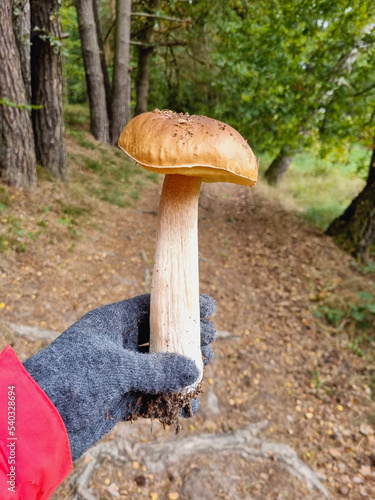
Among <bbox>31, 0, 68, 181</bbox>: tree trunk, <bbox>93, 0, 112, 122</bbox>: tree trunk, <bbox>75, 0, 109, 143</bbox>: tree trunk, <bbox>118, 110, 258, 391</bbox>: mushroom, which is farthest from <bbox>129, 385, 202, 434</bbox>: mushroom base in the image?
<bbox>93, 0, 112, 122</bbox>: tree trunk

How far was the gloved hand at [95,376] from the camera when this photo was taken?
153 centimetres

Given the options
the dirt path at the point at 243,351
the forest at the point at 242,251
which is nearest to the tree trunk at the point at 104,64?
the forest at the point at 242,251

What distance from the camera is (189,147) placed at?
148cm

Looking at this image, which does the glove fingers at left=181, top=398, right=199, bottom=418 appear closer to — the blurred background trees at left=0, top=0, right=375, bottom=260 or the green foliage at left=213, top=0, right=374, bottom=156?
the blurred background trees at left=0, top=0, right=375, bottom=260

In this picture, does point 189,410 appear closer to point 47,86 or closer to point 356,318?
point 356,318

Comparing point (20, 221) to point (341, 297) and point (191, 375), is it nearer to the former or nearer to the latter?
point (191, 375)

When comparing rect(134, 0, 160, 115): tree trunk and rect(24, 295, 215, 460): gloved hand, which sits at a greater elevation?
rect(134, 0, 160, 115): tree trunk

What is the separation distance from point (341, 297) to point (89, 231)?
13.4 ft

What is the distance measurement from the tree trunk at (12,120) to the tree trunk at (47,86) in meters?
0.60

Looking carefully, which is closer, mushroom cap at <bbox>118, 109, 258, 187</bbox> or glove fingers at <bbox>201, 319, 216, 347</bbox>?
mushroom cap at <bbox>118, 109, 258, 187</bbox>

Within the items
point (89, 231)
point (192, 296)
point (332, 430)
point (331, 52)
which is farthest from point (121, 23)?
point (332, 430)

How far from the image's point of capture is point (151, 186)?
27.5 ft

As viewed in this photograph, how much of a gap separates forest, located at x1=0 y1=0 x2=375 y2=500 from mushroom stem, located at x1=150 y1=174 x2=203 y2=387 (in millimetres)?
1647

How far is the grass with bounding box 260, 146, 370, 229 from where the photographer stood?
7.93 metres
